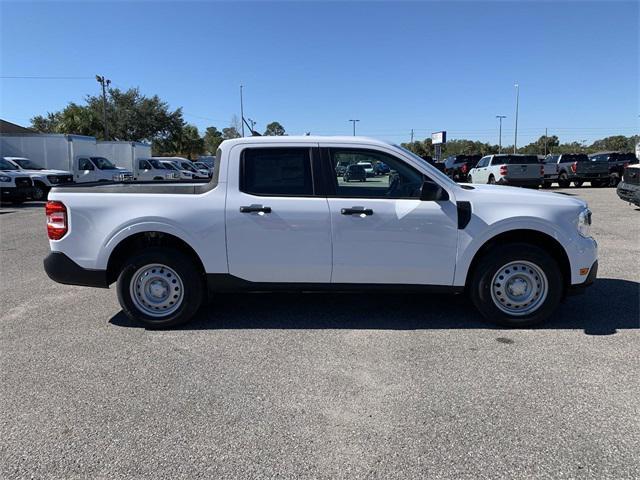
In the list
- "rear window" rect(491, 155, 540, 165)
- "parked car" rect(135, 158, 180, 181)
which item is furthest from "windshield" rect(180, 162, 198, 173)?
"rear window" rect(491, 155, 540, 165)

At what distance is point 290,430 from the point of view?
3102 millimetres

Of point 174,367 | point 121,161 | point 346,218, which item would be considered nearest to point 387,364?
point 346,218

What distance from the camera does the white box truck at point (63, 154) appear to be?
24.4m

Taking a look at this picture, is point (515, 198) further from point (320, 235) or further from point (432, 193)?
point (320, 235)

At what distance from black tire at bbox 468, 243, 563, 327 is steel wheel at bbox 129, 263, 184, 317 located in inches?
114

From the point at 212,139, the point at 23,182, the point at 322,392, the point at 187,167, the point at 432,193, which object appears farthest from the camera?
the point at 212,139

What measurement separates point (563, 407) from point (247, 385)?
2.21 meters

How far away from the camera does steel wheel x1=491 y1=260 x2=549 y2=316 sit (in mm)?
4785

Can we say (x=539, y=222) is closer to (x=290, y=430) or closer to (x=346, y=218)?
(x=346, y=218)

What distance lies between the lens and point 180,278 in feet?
15.8

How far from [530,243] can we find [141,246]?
386 centimetres

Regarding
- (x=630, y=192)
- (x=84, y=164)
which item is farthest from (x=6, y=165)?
(x=630, y=192)

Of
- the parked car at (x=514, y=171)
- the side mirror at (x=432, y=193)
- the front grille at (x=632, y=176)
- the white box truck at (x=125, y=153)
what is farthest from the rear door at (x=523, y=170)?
the white box truck at (x=125, y=153)

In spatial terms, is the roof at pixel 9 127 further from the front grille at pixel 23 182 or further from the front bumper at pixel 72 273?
the front bumper at pixel 72 273
